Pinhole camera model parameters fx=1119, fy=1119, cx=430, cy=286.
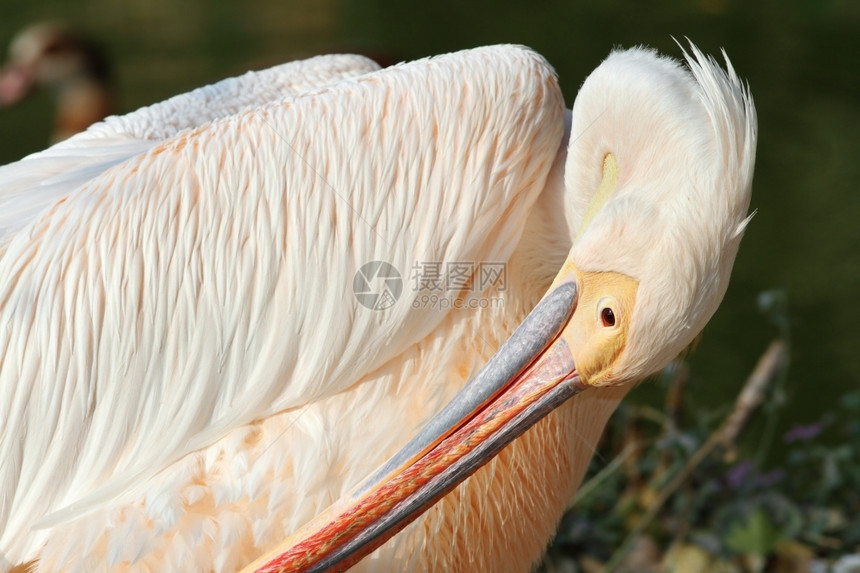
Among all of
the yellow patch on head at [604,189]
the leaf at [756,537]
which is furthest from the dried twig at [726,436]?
the yellow patch on head at [604,189]

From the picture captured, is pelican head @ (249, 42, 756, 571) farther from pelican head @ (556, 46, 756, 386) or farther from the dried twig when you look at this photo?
the dried twig

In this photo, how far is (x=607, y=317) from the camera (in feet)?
6.37

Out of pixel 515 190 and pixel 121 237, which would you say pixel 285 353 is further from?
pixel 515 190

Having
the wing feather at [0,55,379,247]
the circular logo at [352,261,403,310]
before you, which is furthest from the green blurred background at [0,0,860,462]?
the circular logo at [352,261,403,310]

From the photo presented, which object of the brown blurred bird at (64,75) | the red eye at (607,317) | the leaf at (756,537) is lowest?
the leaf at (756,537)

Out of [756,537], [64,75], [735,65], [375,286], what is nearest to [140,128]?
[375,286]

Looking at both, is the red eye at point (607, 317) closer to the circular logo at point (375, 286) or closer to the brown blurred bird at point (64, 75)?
the circular logo at point (375, 286)

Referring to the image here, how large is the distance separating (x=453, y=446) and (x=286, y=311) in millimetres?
385

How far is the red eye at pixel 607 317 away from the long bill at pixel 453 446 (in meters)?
0.07

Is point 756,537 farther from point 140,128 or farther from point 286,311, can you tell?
point 140,128

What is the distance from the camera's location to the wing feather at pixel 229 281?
201cm

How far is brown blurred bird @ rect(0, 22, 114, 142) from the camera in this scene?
5.79 meters

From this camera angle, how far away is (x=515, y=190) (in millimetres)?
2090

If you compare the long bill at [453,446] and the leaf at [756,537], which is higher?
the long bill at [453,446]
